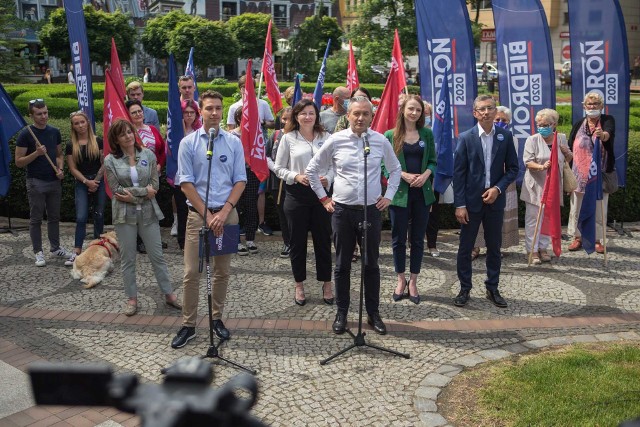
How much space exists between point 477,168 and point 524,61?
3.17 meters

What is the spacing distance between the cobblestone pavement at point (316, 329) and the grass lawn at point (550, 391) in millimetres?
184

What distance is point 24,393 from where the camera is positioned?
4.82 m

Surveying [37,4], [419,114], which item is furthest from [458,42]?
[37,4]

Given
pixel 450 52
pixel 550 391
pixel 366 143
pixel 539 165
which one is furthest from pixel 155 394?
pixel 450 52

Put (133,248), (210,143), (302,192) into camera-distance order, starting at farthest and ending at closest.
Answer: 1. (302,192)
2. (133,248)
3. (210,143)

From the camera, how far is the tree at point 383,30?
38.4 meters

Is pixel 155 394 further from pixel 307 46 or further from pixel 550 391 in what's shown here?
pixel 307 46

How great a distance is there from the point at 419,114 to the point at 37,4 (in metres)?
58.3

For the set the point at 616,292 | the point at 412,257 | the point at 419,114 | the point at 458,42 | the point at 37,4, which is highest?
the point at 37,4

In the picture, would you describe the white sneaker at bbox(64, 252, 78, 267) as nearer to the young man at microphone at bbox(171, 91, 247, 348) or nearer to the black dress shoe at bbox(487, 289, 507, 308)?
the young man at microphone at bbox(171, 91, 247, 348)

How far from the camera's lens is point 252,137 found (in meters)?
7.98

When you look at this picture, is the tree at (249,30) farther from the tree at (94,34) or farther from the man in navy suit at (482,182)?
the man in navy suit at (482,182)

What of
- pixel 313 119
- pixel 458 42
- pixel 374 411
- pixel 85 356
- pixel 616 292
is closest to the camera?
pixel 374 411

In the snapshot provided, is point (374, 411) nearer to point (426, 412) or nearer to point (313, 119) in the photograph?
point (426, 412)
